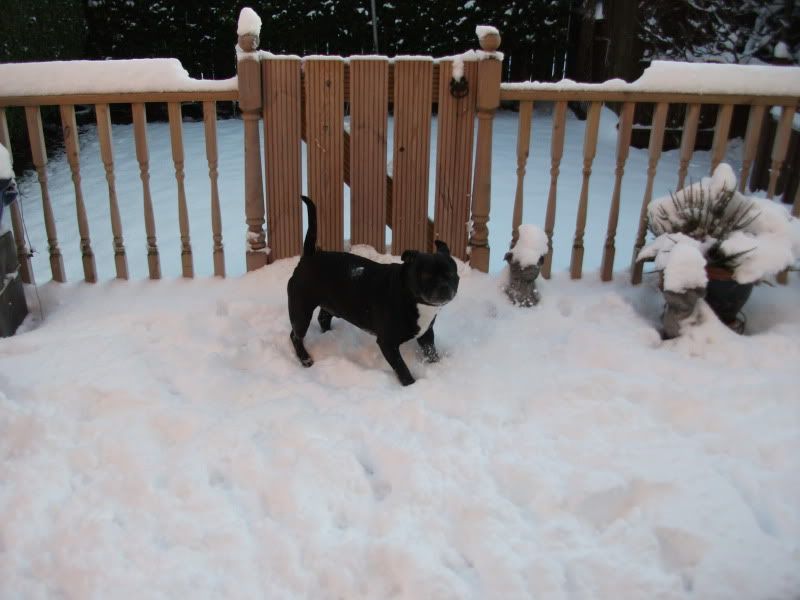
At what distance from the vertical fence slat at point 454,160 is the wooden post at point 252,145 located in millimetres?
833

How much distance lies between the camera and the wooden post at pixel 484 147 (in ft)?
9.82

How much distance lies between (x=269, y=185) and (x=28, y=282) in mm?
1253

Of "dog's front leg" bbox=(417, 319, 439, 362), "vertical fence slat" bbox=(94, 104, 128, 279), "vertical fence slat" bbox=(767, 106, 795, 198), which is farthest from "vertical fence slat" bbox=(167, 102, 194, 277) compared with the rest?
"vertical fence slat" bbox=(767, 106, 795, 198)

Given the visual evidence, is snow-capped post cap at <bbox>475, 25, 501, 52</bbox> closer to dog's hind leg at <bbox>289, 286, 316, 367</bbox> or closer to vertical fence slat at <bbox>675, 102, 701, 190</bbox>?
vertical fence slat at <bbox>675, 102, 701, 190</bbox>

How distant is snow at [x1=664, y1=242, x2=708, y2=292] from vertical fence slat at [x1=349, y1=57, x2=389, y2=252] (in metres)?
1.32

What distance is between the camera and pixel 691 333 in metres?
2.78

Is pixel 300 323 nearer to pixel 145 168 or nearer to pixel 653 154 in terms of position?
pixel 145 168

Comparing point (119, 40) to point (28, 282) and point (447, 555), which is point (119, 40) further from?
point (447, 555)

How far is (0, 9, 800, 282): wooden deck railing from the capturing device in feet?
9.96

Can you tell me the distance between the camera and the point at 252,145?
3.11 meters

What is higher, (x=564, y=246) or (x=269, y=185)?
(x=269, y=185)

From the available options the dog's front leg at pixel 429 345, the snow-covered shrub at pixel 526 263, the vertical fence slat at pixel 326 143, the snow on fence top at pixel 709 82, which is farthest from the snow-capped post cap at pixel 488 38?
the dog's front leg at pixel 429 345

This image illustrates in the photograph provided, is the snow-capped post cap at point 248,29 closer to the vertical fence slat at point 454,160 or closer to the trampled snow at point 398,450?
the vertical fence slat at point 454,160

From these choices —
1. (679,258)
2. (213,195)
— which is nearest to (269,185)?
(213,195)
